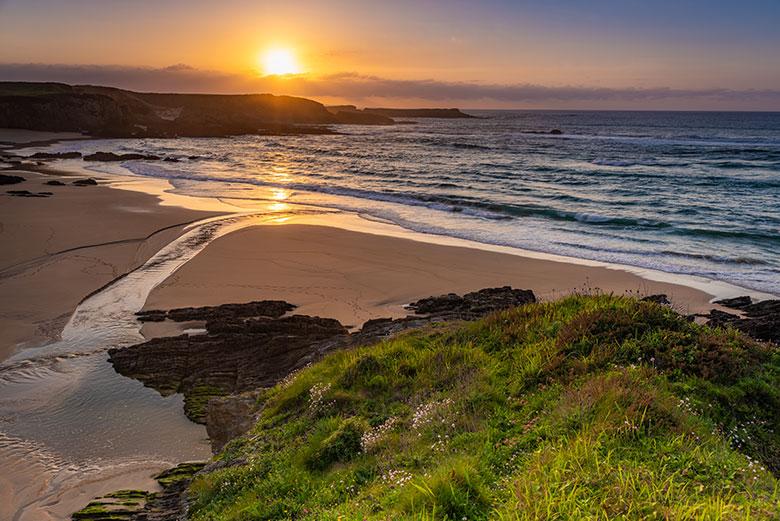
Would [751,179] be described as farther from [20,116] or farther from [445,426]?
[20,116]

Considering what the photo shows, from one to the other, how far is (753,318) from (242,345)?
43.3 ft

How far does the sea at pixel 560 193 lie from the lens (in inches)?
935

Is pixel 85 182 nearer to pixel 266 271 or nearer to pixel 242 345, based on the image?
pixel 266 271

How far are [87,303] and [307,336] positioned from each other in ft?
24.2

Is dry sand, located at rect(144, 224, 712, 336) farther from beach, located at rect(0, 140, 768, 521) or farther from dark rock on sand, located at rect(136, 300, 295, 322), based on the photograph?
dark rock on sand, located at rect(136, 300, 295, 322)

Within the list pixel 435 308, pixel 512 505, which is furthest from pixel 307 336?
pixel 512 505

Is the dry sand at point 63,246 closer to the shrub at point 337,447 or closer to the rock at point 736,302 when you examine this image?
the shrub at point 337,447

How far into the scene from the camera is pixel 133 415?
404 inches

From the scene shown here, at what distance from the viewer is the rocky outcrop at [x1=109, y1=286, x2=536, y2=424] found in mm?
11156

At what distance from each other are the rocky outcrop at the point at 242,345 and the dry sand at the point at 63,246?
285 centimetres

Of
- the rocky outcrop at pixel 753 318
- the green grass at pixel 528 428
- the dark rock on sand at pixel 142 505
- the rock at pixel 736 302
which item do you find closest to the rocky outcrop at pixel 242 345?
the dark rock on sand at pixel 142 505

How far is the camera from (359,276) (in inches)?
737

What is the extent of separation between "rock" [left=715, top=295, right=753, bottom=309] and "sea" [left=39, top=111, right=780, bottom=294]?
94.9 inches

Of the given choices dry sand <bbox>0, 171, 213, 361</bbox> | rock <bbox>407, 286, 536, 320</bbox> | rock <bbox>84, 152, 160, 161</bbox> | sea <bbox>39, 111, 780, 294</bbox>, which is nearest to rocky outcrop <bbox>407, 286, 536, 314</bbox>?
rock <bbox>407, 286, 536, 320</bbox>
